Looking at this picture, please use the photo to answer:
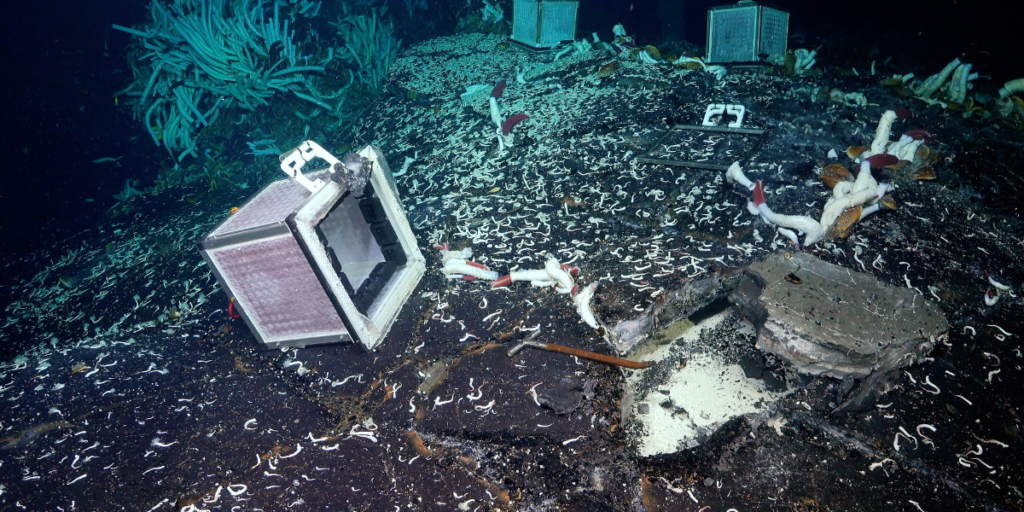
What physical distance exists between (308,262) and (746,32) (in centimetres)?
615

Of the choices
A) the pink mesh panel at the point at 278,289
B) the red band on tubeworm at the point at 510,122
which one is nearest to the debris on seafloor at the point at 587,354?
the pink mesh panel at the point at 278,289

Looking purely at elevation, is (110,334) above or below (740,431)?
above

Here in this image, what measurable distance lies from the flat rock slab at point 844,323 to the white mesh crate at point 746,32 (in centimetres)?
456

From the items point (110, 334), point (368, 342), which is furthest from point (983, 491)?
point (110, 334)

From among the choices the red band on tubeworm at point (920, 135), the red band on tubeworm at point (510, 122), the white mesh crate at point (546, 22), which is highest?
the white mesh crate at point (546, 22)

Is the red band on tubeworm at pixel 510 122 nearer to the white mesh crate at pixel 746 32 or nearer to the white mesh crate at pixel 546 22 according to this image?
the white mesh crate at pixel 746 32

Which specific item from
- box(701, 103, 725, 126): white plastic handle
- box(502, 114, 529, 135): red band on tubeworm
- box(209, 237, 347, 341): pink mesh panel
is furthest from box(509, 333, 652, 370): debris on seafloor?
box(701, 103, 725, 126): white plastic handle

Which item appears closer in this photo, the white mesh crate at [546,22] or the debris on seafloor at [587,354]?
the debris on seafloor at [587,354]

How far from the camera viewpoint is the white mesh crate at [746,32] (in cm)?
544

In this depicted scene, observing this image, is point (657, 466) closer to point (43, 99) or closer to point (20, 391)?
point (20, 391)

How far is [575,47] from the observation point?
7238mm

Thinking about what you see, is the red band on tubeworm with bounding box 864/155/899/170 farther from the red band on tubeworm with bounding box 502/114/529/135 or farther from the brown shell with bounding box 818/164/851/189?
the red band on tubeworm with bounding box 502/114/529/135

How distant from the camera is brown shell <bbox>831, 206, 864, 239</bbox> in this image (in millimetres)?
2852

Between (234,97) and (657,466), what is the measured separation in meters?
7.64
